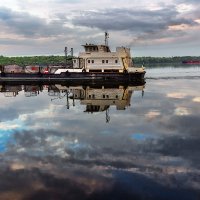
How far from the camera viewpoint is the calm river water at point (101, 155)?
52.2 feet

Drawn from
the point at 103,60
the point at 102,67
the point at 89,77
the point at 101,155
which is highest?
the point at 103,60

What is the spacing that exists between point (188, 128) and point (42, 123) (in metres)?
12.2

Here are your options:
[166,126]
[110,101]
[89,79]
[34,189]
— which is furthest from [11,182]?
[89,79]

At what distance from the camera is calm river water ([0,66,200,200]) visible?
15.9m

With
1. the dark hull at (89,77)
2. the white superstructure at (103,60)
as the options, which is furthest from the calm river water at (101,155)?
the white superstructure at (103,60)

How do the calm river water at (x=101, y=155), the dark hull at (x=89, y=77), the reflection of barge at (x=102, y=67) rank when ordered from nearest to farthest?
1. the calm river water at (x=101, y=155)
2. the dark hull at (x=89, y=77)
3. the reflection of barge at (x=102, y=67)

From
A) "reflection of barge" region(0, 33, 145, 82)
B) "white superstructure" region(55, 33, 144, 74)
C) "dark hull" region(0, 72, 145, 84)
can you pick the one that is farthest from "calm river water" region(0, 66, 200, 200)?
"white superstructure" region(55, 33, 144, 74)

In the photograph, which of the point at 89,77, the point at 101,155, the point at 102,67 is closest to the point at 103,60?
the point at 102,67

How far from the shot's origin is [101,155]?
21422mm

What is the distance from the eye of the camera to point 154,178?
17.2 meters

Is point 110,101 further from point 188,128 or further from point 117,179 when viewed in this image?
point 117,179

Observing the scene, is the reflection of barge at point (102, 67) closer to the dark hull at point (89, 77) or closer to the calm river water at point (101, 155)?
the dark hull at point (89, 77)

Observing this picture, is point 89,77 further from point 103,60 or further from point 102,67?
point 103,60

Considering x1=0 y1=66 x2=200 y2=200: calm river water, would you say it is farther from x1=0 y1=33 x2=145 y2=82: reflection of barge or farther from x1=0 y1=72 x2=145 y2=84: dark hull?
x1=0 y1=33 x2=145 y2=82: reflection of barge
